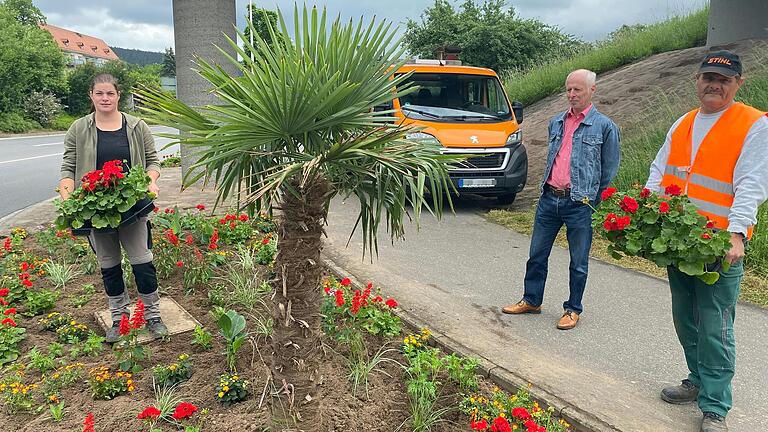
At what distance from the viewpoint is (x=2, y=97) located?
34906 mm

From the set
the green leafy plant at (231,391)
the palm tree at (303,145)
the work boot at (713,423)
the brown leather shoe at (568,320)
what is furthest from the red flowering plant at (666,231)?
the green leafy plant at (231,391)

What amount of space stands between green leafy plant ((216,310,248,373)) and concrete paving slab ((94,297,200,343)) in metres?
0.55

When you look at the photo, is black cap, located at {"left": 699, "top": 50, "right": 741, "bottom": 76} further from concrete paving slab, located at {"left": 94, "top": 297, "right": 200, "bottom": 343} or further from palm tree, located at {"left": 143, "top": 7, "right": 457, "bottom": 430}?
concrete paving slab, located at {"left": 94, "top": 297, "right": 200, "bottom": 343}

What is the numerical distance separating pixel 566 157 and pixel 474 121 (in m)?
4.76

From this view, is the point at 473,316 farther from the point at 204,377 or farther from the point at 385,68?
the point at 385,68

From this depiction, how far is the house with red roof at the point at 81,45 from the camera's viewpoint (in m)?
105

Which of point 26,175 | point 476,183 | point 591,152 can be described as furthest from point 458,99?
point 26,175

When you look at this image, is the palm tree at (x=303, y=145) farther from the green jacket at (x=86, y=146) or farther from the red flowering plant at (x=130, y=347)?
the green jacket at (x=86, y=146)

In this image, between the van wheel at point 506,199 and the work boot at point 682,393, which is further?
the van wheel at point 506,199

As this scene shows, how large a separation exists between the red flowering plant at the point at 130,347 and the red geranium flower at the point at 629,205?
9.10ft

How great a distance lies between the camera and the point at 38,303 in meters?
4.07

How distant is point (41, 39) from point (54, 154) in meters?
28.2

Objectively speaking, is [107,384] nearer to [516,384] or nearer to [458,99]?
[516,384]

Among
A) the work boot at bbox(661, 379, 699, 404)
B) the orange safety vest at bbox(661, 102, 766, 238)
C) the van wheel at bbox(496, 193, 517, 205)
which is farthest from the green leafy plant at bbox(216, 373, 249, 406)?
the van wheel at bbox(496, 193, 517, 205)
